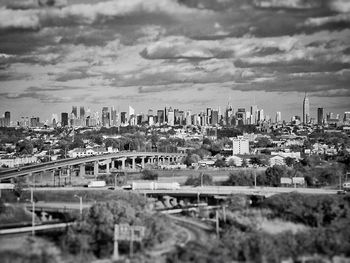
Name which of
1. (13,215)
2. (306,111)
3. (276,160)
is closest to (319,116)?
(306,111)

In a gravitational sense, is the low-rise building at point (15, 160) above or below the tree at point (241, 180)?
below

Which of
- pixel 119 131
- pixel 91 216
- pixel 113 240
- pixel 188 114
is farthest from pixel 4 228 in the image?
pixel 188 114

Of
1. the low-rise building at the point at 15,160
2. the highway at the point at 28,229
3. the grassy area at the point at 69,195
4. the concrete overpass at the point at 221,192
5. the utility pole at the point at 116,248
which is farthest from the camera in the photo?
the low-rise building at the point at 15,160

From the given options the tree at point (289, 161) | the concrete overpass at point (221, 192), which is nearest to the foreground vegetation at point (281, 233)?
the concrete overpass at point (221, 192)

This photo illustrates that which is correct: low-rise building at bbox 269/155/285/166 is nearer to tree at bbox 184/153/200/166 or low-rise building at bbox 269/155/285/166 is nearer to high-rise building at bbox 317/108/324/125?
tree at bbox 184/153/200/166

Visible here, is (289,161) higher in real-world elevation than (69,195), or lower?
lower

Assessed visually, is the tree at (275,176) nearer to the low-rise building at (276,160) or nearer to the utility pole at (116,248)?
the low-rise building at (276,160)

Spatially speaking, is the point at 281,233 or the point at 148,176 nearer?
the point at 281,233

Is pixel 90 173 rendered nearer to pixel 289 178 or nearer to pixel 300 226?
pixel 289 178

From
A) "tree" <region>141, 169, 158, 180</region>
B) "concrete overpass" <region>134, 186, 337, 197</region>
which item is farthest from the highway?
"tree" <region>141, 169, 158, 180</region>

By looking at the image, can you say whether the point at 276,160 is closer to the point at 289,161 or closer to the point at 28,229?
the point at 289,161
